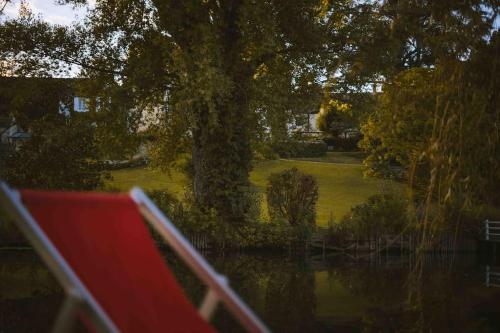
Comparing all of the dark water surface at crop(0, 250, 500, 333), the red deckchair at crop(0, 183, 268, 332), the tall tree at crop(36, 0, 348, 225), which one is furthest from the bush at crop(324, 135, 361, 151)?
the red deckchair at crop(0, 183, 268, 332)

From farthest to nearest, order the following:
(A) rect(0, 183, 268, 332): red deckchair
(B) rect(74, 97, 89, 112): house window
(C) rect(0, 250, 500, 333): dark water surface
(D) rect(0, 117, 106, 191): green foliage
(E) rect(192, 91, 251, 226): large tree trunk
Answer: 1. (B) rect(74, 97, 89, 112): house window
2. (E) rect(192, 91, 251, 226): large tree trunk
3. (D) rect(0, 117, 106, 191): green foliage
4. (C) rect(0, 250, 500, 333): dark water surface
5. (A) rect(0, 183, 268, 332): red deckchair

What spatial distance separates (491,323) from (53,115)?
39.0 feet

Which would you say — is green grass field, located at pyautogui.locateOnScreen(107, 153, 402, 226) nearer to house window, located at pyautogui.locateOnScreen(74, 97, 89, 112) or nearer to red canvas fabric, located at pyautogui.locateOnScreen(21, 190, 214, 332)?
house window, located at pyautogui.locateOnScreen(74, 97, 89, 112)

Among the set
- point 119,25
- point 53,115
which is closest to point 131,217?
point 53,115

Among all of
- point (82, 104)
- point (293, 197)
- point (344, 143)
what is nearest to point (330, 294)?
point (293, 197)

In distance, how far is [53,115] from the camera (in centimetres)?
1725

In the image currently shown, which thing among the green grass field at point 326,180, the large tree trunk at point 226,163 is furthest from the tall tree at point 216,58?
the green grass field at point 326,180

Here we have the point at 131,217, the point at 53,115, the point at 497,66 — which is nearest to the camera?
the point at 131,217

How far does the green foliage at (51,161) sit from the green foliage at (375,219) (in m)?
7.05

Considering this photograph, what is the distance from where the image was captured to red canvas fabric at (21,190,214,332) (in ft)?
10.6

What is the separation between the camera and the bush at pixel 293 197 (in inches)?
757

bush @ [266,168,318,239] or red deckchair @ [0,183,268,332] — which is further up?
red deckchair @ [0,183,268,332]

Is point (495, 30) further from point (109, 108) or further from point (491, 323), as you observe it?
point (109, 108)

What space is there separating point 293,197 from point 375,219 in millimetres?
2345
